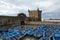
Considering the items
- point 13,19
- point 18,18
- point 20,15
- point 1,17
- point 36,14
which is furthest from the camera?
point 36,14

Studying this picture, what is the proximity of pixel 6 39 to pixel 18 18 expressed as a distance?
16.9 meters

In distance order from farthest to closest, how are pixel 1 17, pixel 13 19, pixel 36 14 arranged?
pixel 36 14, pixel 13 19, pixel 1 17

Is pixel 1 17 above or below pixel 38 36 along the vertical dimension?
above

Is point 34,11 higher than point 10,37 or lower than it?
higher

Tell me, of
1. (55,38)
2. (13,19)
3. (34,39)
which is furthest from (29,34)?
(13,19)

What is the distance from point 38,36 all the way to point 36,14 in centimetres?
2209

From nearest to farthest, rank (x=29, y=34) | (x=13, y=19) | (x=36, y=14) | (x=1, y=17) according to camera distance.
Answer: (x=29, y=34), (x=1, y=17), (x=13, y=19), (x=36, y=14)

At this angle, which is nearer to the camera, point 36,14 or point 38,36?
point 38,36

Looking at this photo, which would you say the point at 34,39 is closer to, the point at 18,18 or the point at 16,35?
the point at 16,35

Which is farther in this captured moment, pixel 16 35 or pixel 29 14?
pixel 29 14

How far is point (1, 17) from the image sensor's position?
23.3 m

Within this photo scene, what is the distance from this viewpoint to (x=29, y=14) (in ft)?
120

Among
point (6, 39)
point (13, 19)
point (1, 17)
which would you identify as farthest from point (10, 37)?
point (13, 19)

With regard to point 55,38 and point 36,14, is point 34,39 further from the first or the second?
point 36,14
